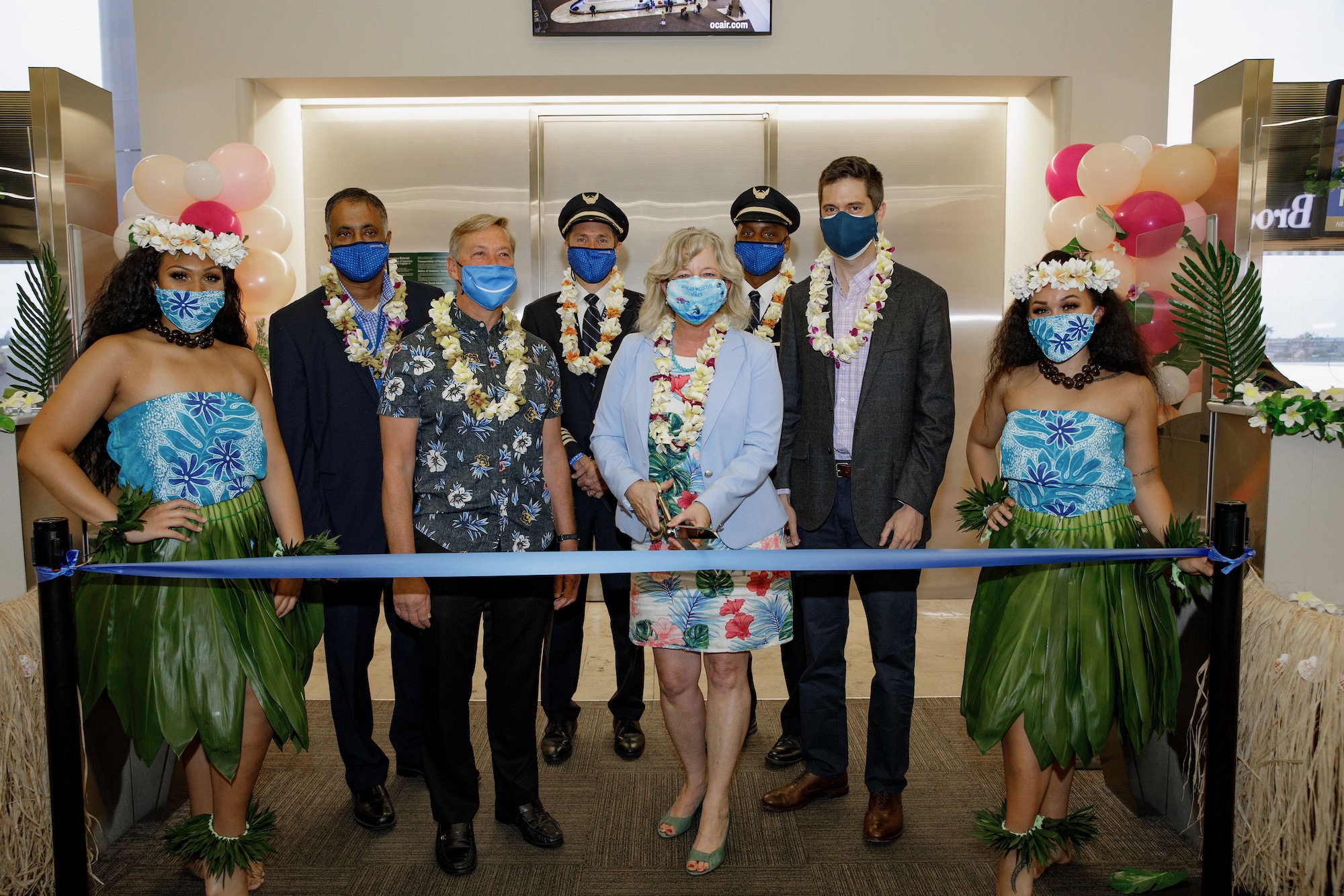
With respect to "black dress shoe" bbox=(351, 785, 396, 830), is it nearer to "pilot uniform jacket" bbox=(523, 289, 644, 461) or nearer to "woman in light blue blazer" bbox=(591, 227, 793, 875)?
"woman in light blue blazer" bbox=(591, 227, 793, 875)

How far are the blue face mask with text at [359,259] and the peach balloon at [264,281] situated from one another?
6.17 ft

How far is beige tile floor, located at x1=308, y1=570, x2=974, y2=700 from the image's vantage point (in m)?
4.06

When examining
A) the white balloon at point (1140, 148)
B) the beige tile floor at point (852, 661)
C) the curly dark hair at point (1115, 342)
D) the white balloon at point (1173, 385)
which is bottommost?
the beige tile floor at point (852, 661)

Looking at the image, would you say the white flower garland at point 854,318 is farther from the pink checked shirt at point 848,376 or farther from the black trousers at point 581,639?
the black trousers at point 581,639

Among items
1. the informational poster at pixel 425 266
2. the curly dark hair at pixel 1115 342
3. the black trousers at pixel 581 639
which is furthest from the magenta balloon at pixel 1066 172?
the informational poster at pixel 425 266

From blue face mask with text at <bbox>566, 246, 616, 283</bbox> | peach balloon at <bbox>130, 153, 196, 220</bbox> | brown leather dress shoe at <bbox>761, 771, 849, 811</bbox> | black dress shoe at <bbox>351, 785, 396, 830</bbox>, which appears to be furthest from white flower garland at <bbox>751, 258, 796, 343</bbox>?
peach balloon at <bbox>130, 153, 196, 220</bbox>

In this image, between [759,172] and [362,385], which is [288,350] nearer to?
[362,385]

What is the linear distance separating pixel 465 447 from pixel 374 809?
121 centimetres

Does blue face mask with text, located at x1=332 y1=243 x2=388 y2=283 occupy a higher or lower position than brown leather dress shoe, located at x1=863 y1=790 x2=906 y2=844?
higher

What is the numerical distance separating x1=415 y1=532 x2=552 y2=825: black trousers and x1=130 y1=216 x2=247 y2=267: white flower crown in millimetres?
851

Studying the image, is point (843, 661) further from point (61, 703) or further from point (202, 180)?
point (202, 180)

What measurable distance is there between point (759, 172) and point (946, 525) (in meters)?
2.41

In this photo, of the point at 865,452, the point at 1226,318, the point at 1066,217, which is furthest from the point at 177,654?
the point at 1066,217

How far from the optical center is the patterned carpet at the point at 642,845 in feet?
8.09
